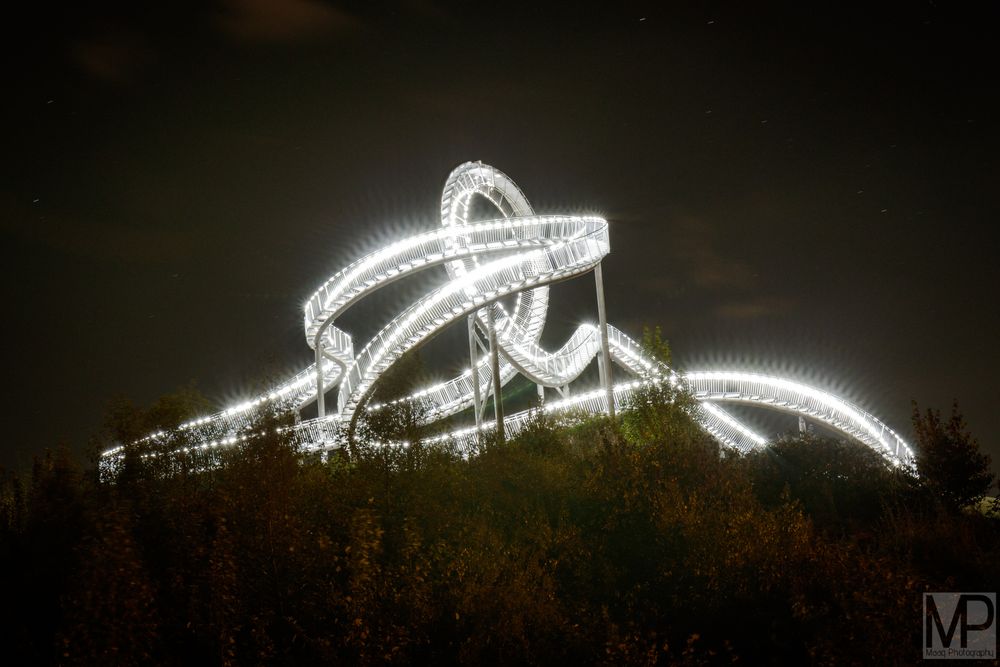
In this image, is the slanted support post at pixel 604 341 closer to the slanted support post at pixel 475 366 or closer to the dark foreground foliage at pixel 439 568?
the slanted support post at pixel 475 366

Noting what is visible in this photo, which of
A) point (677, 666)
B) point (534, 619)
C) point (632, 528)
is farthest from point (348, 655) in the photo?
point (632, 528)

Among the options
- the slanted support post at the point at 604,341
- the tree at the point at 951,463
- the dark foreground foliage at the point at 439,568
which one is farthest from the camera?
the slanted support post at the point at 604,341

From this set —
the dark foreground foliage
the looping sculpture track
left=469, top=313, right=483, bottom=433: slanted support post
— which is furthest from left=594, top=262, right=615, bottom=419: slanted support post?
the dark foreground foliage

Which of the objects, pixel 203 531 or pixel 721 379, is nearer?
pixel 203 531

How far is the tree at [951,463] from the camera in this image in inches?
830

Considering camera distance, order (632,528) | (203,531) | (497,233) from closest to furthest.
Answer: (203,531)
(632,528)
(497,233)

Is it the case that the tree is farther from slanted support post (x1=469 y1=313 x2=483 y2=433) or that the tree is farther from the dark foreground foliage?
slanted support post (x1=469 y1=313 x2=483 y2=433)

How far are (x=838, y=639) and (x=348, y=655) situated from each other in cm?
610

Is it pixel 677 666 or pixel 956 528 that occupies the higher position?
pixel 956 528

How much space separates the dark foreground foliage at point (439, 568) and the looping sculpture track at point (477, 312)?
4.66 m

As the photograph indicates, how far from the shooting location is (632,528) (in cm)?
1452

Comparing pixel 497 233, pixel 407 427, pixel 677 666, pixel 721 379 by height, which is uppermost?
pixel 497 233

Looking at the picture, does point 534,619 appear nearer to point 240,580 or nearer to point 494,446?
point 240,580

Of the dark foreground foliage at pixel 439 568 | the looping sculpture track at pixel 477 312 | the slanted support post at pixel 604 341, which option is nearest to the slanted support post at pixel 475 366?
the looping sculpture track at pixel 477 312
